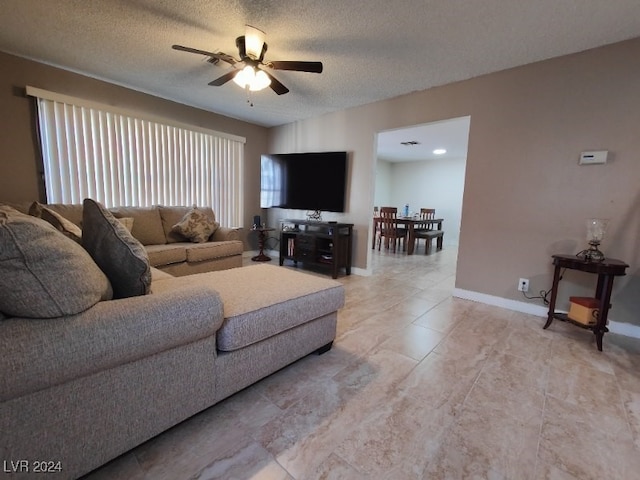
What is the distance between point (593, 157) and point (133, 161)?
4780mm

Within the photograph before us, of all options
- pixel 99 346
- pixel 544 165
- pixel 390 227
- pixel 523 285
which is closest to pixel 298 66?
pixel 99 346

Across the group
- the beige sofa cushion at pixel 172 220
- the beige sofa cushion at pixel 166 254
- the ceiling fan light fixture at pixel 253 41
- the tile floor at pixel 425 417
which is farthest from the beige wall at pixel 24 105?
the tile floor at pixel 425 417

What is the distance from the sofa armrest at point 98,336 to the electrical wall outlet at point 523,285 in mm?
2832

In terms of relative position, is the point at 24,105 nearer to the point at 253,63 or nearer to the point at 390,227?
the point at 253,63

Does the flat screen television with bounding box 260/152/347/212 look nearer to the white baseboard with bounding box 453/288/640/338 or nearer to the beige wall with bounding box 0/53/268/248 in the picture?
the white baseboard with bounding box 453/288/640/338

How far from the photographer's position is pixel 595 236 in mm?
2127

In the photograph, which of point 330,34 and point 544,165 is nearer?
point 330,34

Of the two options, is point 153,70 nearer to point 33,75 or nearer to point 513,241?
point 33,75

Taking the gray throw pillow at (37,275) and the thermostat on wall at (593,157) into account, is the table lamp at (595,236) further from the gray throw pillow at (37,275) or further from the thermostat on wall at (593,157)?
the gray throw pillow at (37,275)

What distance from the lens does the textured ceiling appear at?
6.15 feet

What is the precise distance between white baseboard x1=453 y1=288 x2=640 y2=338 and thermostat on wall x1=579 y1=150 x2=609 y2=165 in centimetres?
132

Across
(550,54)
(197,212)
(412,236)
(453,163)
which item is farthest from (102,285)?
(453,163)

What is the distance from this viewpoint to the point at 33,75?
9.10 ft

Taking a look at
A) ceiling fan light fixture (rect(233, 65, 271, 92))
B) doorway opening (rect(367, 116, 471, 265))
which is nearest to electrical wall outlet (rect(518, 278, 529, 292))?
ceiling fan light fixture (rect(233, 65, 271, 92))
